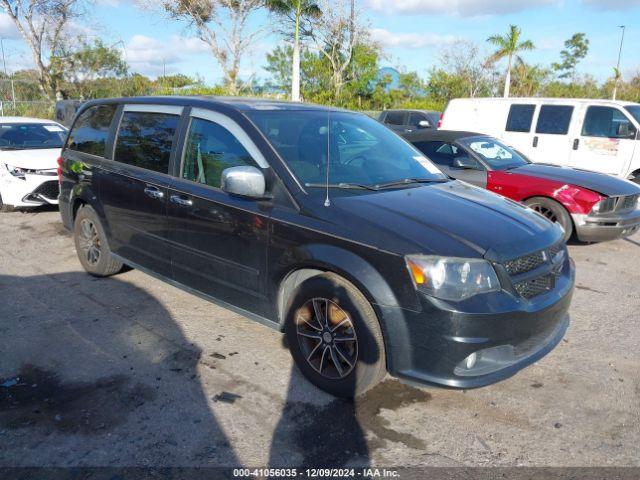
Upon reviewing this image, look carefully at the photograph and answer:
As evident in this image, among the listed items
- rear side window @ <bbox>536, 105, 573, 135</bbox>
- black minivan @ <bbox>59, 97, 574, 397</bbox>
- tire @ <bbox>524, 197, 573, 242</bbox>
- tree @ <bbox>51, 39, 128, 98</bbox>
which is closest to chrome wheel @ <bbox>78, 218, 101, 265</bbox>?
black minivan @ <bbox>59, 97, 574, 397</bbox>

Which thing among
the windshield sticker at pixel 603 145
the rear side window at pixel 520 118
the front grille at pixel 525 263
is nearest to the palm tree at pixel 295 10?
the rear side window at pixel 520 118

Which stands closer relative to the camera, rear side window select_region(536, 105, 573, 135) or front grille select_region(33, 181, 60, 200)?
front grille select_region(33, 181, 60, 200)

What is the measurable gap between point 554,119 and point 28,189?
372 inches

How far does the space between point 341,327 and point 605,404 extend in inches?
69.7

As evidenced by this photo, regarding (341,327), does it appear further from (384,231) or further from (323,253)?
(384,231)

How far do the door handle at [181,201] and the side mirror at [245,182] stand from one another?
61 cm

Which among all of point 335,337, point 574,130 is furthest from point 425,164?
point 574,130

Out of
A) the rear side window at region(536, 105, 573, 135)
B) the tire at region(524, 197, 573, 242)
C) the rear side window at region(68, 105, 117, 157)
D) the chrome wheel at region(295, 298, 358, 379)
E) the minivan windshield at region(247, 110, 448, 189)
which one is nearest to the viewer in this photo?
the chrome wheel at region(295, 298, 358, 379)

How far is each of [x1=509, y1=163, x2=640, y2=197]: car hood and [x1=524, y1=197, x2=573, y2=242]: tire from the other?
1.00 feet

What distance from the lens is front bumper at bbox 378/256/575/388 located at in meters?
2.78

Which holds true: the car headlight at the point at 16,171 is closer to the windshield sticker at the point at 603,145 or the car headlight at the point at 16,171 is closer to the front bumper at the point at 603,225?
the front bumper at the point at 603,225

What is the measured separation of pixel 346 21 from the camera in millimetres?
30500

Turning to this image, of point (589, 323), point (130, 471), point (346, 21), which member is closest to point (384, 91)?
point (346, 21)

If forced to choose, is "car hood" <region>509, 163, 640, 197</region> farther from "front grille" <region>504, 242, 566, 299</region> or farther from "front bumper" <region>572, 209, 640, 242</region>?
"front grille" <region>504, 242, 566, 299</region>
